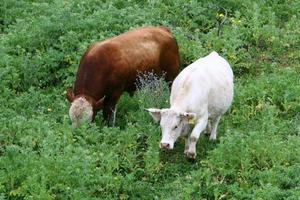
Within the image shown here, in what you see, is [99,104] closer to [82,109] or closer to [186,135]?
[82,109]

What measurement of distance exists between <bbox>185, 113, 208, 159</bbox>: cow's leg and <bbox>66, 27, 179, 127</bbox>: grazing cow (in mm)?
1587

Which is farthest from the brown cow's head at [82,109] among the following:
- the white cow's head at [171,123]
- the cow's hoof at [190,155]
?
the cow's hoof at [190,155]

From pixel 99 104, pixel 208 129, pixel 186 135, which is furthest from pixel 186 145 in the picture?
pixel 99 104

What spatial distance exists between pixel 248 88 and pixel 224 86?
165cm

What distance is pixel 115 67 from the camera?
9875 mm

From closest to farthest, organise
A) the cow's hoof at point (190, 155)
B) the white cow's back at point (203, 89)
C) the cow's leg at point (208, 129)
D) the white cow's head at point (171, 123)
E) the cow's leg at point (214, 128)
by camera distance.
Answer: the white cow's head at point (171, 123), the white cow's back at point (203, 89), the cow's hoof at point (190, 155), the cow's leg at point (214, 128), the cow's leg at point (208, 129)

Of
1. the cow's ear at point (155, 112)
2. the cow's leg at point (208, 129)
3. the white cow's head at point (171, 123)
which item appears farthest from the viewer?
the cow's leg at point (208, 129)

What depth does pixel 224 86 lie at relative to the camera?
29.4 feet

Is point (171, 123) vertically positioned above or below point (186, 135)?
above

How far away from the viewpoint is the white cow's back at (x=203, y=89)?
8.59m

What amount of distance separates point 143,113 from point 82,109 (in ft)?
3.00

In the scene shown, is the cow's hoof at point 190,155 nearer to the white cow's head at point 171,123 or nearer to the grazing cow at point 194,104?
the grazing cow at point 194,104

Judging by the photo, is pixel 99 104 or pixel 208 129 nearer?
pixel 208 129

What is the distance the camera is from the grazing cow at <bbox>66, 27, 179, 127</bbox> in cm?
957
